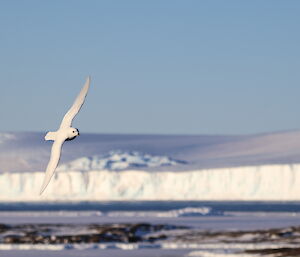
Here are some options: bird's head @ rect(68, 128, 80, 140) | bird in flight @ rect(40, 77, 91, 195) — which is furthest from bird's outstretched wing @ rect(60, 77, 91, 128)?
bird's head @ rect(68, 128, 80, 140)

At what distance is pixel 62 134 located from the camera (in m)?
20.7

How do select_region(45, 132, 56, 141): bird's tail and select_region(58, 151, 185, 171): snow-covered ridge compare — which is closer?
select_region(45, 132, 56, 141): bird's tail

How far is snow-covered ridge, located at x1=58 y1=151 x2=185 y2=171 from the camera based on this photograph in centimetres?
16312

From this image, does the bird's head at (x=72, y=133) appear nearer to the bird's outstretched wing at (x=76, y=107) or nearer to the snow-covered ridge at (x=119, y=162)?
the bird's outstretched wing at (x=76, y=107)

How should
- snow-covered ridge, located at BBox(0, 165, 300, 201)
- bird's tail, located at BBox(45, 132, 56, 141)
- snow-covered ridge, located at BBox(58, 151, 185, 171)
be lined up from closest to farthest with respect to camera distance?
bird's tail, located at BBox(45, 132, 56, 141), snow-covered ridge, located at BBox(0, 165, 300, 201), snow-covered ridge, located at BBox(58, 151, 185, 171)

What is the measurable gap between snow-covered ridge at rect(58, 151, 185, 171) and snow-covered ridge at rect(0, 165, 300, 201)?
1131 inches

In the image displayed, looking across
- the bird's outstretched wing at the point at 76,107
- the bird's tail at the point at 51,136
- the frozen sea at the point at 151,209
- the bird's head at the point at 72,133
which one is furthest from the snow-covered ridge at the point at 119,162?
the bird's head at the point at 72,133

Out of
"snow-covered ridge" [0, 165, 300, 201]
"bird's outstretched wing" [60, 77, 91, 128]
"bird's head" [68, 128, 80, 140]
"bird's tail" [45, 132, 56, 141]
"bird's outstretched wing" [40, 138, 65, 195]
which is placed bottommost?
"bird's outstretched wing" [40, 138, 65, 195]

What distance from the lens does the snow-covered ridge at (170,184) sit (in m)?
115

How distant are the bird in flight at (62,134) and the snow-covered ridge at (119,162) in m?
136

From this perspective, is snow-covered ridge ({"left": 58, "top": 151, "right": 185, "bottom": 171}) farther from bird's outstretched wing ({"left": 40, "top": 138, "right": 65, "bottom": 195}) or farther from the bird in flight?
bird's outstretched wing ({"left": 40, "top": 138, "right": 65, "bottom": 195})

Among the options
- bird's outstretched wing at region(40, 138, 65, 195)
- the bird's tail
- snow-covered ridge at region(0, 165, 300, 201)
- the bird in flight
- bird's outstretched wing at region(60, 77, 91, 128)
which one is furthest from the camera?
snow-covered ridge at region(0, 165, 300, 201)

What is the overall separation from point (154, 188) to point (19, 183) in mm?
15854

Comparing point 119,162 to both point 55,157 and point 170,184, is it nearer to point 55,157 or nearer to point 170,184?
point 170,184
